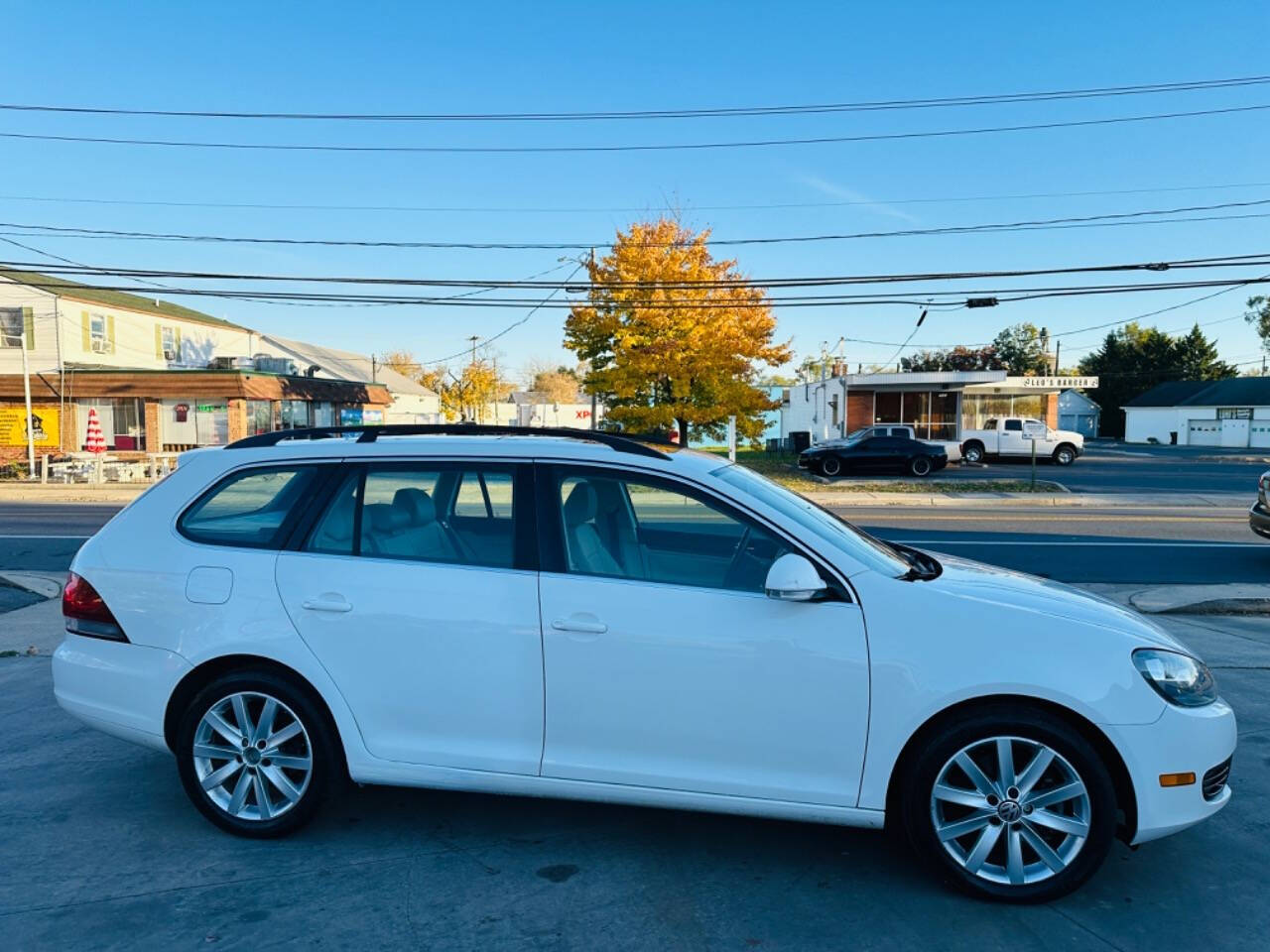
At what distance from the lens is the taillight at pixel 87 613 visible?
3.70m

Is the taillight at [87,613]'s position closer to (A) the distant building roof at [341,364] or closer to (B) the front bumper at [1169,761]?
(B) the front bumper at [1169,761]

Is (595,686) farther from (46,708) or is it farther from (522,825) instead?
(46,708)

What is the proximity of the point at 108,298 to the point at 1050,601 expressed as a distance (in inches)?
1527

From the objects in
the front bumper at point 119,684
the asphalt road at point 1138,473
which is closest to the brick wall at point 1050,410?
the asphalt road at point 1138,473

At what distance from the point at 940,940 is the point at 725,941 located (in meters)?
0.73

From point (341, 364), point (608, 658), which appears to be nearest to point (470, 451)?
point (608, 658)

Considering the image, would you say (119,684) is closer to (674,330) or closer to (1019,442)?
(674,330)

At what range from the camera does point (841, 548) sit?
134 inches

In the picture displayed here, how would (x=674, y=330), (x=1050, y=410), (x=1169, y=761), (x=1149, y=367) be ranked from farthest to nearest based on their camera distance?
(x=1149, y=367) → (x=1050, y=410) → (x=674, y=330) → (x=1169, y=761)

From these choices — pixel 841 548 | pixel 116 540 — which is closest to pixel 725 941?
pixel 841 548

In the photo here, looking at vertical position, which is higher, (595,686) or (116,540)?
(116,540)

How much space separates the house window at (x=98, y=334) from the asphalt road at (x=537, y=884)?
33.6 meters

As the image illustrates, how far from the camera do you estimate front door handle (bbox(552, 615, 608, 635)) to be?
3.26m

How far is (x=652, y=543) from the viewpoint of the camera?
3979 millimetres
